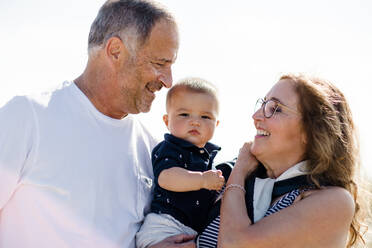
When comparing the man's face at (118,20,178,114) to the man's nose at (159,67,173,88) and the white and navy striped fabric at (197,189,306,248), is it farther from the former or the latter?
the white and navy striped fabric at (197,189,306,248)

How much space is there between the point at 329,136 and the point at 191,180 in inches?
46.8

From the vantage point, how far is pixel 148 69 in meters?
3.75

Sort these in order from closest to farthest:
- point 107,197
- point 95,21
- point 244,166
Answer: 1. point 107,197
2. point 244,166
3. point 95,21

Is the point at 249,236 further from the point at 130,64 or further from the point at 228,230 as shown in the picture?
the point at 130,64

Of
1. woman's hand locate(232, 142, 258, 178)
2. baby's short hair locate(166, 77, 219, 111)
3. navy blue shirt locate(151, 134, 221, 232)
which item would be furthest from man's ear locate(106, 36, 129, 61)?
woman's hand locate(232, 142, 258, 178)

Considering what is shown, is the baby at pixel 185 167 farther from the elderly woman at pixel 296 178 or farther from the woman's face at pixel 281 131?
the woman's face at pixel 281 131

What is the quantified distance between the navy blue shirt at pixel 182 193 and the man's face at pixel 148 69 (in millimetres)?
449

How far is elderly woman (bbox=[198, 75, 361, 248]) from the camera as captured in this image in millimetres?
2977

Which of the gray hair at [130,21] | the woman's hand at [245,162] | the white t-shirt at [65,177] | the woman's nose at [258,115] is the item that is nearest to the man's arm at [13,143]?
the white t-shirt at [65,177]

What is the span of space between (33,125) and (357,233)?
9.05 feet

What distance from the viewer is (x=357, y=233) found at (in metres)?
3.46

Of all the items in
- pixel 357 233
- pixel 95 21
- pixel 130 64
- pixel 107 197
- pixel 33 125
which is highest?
pixel 95 21

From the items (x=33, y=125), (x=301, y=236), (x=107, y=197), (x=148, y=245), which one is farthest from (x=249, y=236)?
(x=33, y=125)

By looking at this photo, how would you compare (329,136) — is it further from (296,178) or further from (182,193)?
(182,193)
